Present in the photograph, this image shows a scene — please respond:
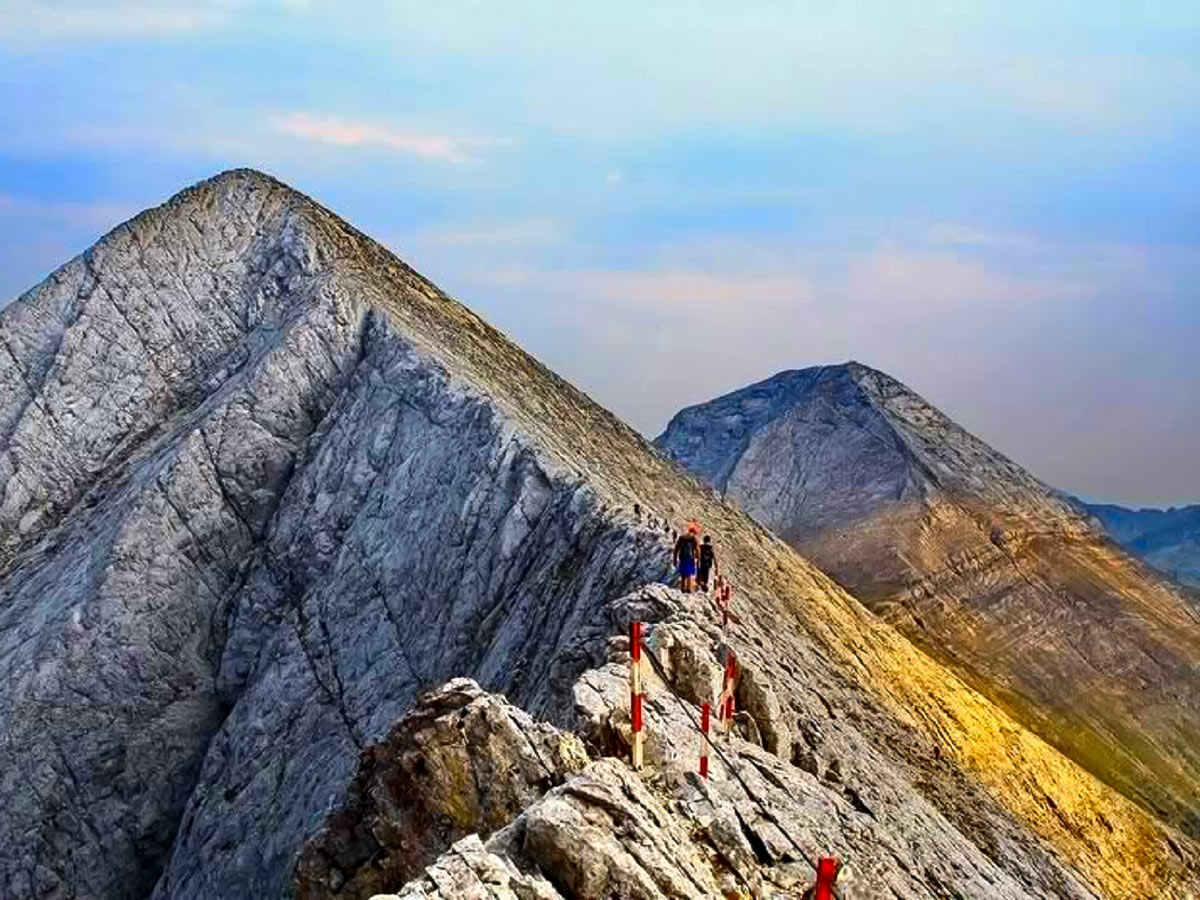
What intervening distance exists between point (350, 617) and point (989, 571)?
58.9 meters

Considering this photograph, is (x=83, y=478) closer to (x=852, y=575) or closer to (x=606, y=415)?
(x=606, y=415)

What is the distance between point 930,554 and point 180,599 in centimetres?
5771

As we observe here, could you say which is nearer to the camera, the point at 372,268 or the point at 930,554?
the point at 372,268

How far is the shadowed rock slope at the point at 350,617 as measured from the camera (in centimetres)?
2109

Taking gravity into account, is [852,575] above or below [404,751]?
above

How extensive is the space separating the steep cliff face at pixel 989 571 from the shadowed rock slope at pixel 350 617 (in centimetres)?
2619

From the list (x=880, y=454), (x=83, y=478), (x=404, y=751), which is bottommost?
(x=404, y=751)

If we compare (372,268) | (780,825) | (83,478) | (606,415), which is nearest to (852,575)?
(606,415)

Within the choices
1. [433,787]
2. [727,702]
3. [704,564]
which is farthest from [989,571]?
[433,787]

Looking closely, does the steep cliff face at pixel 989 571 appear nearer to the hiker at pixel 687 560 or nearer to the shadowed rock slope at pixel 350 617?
the shadowed rock slope at pixel 350 617

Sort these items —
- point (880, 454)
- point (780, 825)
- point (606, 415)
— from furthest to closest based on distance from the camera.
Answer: point (880, 454) < point (606, 415) < point (780, 825)

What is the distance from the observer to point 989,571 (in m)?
86.7

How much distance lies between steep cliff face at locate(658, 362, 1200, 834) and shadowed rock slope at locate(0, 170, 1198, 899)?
2619cm

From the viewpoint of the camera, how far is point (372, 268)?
53719 mm
